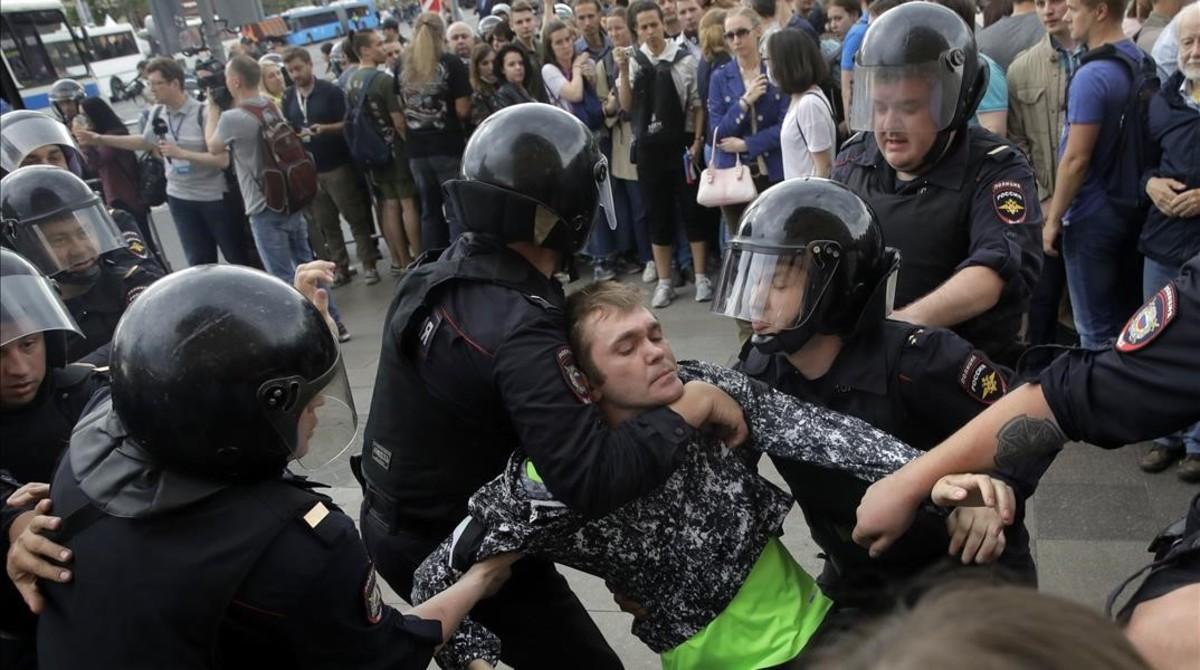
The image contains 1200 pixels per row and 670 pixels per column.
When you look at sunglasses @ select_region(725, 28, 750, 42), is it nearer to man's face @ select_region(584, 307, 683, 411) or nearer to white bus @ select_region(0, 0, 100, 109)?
man's face @ select_region(584, 307, 683, 411)

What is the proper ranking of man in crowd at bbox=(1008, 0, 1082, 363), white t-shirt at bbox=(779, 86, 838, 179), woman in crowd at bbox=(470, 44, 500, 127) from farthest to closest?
woman in crowd at bbox=(470, 44, 500, 127) < white t-shirt at bbox=(779, 86, 838, 179) < man in crowd at bbox=(1008, 0, 1082, 363)

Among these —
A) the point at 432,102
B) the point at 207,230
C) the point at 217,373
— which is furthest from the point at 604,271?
the point at 217,373

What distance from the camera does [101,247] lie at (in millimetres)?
3555

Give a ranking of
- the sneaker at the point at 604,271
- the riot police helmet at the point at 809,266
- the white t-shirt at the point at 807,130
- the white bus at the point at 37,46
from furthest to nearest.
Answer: the white bus at the point at 37,46 < the sneaker at the point at 604,271 < the white t-shirt at the point at 807,130 < the riot police helmet at the point at 809,266

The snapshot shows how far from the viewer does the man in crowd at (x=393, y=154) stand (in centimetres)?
721

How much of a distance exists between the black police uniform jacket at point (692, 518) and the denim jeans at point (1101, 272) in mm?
2838

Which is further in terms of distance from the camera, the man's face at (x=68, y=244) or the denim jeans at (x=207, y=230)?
the denim jeans at (x=207, y=230)

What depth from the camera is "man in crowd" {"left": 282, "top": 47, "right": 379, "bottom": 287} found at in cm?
765

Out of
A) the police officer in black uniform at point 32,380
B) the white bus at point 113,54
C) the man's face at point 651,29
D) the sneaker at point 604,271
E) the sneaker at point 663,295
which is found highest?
the police officer in black uniform at point 32,380

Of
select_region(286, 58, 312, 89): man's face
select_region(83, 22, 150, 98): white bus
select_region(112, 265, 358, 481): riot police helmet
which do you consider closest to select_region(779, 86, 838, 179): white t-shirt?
select_region(112, 265, 358, 481): riot police helmet

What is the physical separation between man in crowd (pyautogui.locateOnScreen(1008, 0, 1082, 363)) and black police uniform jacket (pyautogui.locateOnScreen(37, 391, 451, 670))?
142 inches

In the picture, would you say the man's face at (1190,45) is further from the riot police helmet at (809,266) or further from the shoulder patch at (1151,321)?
the shoulder patch at (1151,321)

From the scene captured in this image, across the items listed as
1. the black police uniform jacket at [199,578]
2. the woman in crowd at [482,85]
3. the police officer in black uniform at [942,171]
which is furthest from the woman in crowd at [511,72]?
the black police uniform jacket at [199,578]

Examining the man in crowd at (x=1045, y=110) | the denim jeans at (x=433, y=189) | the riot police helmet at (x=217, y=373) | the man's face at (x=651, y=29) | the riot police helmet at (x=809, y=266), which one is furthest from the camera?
the denim jeans at (x=433, y=189)
